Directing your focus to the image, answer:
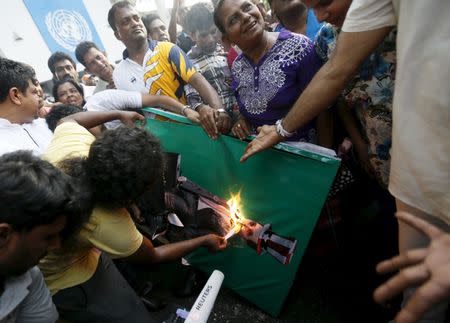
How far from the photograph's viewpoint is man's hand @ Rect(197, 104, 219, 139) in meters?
1.79

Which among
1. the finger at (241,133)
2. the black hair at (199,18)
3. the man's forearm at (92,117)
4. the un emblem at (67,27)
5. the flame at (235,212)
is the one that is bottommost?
the flame at (235,212)

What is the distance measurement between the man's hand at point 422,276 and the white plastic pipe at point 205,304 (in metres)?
0.67

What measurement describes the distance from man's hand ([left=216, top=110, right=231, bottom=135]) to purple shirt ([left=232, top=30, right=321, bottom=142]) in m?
0.16

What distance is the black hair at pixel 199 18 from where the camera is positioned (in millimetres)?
2841

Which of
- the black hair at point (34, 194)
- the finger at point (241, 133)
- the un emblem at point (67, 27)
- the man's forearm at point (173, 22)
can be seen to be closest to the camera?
the black hair at point (34, 194)

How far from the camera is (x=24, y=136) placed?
212 centimetres

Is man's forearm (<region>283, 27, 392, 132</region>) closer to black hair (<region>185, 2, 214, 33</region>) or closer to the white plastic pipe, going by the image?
the white plastic pipe

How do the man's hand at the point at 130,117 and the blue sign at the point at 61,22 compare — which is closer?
the man's hand at the point at 130,117

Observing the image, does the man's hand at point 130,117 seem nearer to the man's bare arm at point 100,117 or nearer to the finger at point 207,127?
the man's bare arm at point 100,117

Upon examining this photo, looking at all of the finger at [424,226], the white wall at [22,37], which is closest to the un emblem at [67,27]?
the white wall at [22,37]

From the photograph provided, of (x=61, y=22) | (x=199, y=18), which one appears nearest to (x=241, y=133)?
(x=199, y=18)

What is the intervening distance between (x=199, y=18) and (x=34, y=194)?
2.50 meters

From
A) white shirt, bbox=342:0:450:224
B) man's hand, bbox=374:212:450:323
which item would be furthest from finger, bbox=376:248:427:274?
white shirt, bbox=342:0:450:224

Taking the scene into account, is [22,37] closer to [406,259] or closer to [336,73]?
[336,73]
